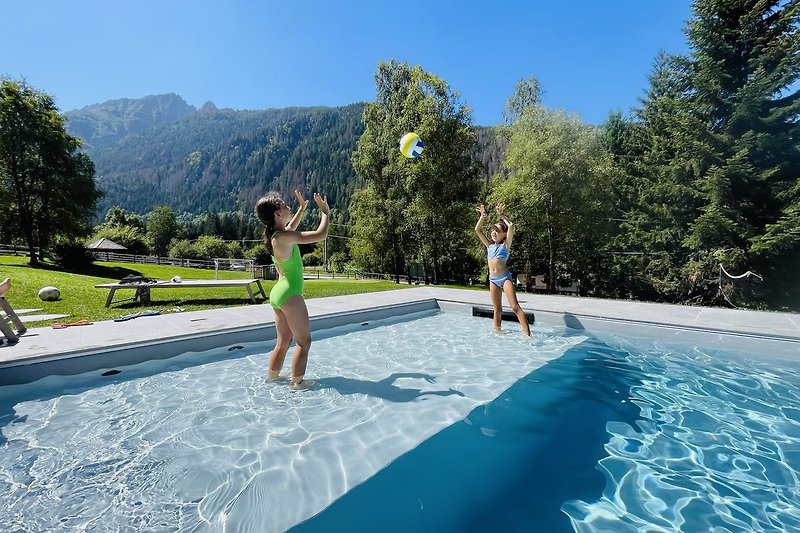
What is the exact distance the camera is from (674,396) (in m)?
4.37

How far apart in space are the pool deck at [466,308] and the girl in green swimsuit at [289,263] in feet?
8.24

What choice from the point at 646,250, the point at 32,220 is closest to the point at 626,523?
the point at 646,250

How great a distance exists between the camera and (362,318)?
8156mm

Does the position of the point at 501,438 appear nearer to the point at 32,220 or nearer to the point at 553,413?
the point at 553,413

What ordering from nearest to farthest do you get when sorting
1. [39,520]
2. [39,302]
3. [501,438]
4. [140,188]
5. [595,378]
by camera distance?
1. [39,520]
2. [501,438]
3. [595,378]
4. [39,302]
5. [140,188]

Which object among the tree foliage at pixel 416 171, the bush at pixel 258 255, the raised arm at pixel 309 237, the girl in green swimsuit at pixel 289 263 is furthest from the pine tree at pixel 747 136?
the bush at pixel 258 255

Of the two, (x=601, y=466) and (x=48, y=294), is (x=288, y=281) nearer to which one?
(x=601, y=466)

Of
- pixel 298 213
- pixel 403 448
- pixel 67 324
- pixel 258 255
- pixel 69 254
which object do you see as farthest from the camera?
pixel 258 255

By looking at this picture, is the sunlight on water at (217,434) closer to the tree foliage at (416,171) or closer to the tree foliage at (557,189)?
the tree foliage at (557,189)

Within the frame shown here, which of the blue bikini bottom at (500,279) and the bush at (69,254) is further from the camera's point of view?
the bush at (69,254)

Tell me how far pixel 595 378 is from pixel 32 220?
29063mm

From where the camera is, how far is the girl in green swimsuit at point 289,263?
3.73 meters

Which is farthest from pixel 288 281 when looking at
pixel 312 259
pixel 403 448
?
pixel 312 259

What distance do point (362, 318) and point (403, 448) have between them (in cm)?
525
